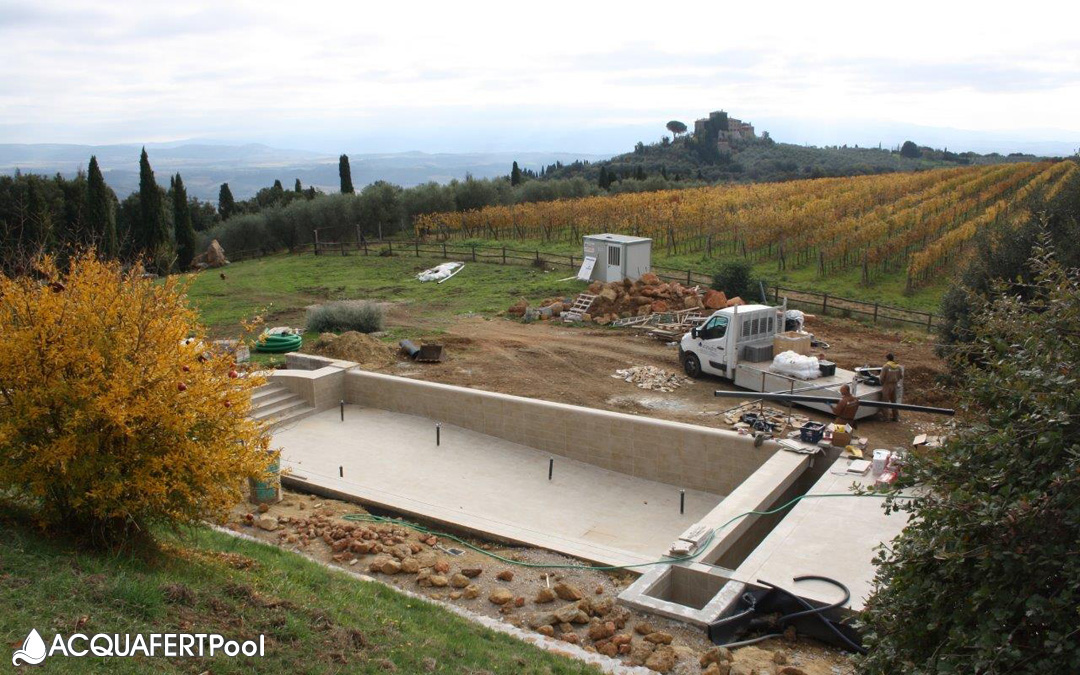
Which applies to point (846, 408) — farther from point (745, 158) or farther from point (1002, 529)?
point (745, 158)

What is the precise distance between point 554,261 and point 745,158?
107357 millimetres

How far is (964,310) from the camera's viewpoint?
2062cm

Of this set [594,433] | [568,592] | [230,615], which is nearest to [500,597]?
[568,592]

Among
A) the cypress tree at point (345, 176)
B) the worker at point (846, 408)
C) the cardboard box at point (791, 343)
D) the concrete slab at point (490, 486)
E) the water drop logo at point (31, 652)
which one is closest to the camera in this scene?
the water drop logo at point (31, 652)

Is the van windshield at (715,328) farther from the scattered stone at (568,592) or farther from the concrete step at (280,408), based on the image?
the scattered stone at (568,592)

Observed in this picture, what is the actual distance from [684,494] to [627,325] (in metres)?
11.5

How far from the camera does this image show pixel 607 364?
22.1 m

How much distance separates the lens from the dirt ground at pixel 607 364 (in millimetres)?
18344

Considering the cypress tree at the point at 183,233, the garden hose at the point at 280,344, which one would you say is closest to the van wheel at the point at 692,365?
the garden hose at the point at 280,344

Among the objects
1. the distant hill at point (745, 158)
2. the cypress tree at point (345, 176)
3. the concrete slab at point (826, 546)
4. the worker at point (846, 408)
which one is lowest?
the concrete slab at point (826, 546)

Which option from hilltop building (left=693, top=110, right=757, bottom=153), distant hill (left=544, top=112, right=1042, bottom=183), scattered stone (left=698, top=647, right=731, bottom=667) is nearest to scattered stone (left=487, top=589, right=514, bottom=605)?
scattered stone (left=698, top=647, right=731, bottom=667)

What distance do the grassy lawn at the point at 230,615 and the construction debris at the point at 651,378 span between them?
1173 centimetres

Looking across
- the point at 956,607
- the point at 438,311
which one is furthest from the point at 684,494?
the point at 438,311

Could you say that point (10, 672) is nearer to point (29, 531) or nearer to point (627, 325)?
point (29, 531)
